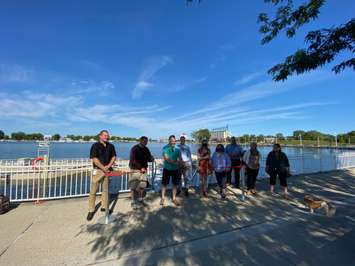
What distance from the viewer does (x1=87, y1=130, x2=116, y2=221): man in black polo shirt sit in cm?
520

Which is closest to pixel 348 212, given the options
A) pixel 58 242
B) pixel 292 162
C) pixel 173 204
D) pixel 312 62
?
pixel 312 62

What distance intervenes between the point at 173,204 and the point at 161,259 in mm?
2887

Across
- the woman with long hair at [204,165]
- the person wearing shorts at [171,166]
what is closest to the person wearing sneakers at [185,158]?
the woman with long hair at [204,165]

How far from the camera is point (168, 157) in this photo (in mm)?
6371

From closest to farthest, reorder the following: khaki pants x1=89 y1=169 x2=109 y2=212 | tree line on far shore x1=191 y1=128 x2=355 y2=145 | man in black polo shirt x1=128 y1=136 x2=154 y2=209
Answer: khaki pants x1=89 y1=169 x2=109 y2=212 → man in black polo shirt x1=128 y1=136 x2=154 y2=209 → tree line on far shore x1=191 y1=128 x2=355 y2=145

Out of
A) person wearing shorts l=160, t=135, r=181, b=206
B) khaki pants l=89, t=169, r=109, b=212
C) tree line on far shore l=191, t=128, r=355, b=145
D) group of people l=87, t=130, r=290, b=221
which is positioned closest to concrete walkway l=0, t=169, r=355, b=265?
khaki pants l=89, t=169, r=109, b=212

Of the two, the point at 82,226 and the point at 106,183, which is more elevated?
the point at 106,183

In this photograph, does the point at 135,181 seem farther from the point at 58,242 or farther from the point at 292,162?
the point at 292,162

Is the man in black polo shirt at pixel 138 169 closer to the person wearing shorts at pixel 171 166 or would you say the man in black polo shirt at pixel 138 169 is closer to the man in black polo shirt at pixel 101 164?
the person wearing shorts at pixel 171 166

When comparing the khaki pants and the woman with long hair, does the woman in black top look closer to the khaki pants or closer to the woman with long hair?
the woman with long hair

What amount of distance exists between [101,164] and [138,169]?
1.13 meters

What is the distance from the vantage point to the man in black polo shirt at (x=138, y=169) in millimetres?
6188

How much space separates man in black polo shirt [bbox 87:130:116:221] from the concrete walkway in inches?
16.6

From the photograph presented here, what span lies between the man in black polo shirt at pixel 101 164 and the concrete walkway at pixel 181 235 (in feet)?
1.39
